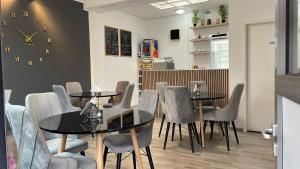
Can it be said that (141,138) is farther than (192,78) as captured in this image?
No

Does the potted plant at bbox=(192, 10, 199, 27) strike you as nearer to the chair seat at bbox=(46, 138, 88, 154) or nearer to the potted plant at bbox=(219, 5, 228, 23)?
the potted plant at bbox=(219, 5, 228, 23)

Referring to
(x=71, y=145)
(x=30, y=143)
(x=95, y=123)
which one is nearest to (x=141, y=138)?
(x=95, y=123)

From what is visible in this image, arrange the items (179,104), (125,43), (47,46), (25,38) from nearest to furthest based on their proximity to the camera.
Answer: (179,104)
(25,38)
(47,46)
(125,43)

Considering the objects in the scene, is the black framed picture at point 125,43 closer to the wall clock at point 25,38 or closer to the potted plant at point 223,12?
the wall clock at point 25,38

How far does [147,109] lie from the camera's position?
A: 2719mm

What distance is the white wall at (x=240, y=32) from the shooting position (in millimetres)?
4359

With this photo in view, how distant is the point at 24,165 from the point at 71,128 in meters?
0.41

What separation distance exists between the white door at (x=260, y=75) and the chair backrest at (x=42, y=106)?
3473 millimetres

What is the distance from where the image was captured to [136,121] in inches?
80.1

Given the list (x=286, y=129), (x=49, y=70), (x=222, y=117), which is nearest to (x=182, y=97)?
(x=222, y=117)

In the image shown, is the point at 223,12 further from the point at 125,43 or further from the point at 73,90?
the point at 73,90

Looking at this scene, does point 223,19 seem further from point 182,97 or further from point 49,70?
point 49,70

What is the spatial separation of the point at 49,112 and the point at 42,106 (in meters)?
0.12

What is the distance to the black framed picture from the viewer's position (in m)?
7.47
